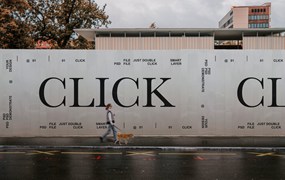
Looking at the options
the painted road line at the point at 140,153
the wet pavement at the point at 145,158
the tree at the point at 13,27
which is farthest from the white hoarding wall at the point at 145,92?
the tree at the point at 13,27

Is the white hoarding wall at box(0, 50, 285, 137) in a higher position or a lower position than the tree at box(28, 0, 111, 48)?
lower

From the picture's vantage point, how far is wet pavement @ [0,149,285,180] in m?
10.0

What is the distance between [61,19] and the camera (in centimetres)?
4656

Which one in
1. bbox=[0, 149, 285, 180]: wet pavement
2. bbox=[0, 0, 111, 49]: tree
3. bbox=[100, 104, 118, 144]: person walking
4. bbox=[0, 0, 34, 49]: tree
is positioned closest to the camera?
bbox=[0, 149, 285, 180]: wet pavement

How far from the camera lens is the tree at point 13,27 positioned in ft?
113

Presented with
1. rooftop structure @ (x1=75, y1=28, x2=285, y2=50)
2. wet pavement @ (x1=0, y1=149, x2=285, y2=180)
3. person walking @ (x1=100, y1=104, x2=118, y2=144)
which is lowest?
wet pavement @ (x1=0, y1=149, x2=285, y2=180)

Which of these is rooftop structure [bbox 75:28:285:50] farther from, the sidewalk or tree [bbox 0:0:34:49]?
the sidewalk

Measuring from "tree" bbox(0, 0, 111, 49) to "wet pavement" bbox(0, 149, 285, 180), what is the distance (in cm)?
3270

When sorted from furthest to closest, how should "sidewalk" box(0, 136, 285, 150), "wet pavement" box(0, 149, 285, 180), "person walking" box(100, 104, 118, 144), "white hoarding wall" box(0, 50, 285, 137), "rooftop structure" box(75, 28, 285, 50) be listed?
"rooftop structure" box(75, 28, 285, 50)
"white hoarding wall" box(0, 50, 285, 137)
"person walking" box(100, 104, 118, 144)
"sidewalk" box(0, 136, 285, 150)
"wet pavement" box(0, 149, 285, 180)

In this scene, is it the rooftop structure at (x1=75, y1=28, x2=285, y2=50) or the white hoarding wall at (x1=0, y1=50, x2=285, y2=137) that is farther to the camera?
the rooftop structure at (x1=75, y1=28, x2=285, y2=50)

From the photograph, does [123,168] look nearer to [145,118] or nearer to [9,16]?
[145,118]

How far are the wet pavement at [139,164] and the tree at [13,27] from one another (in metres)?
22.4

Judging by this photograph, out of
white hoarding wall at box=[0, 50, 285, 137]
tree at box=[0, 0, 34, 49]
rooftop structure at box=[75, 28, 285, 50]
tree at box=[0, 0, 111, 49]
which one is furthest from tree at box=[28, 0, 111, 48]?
white hoarding wall at box=[0, 50, 285, 137]

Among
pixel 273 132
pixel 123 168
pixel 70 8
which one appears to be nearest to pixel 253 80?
pixel 273 132
